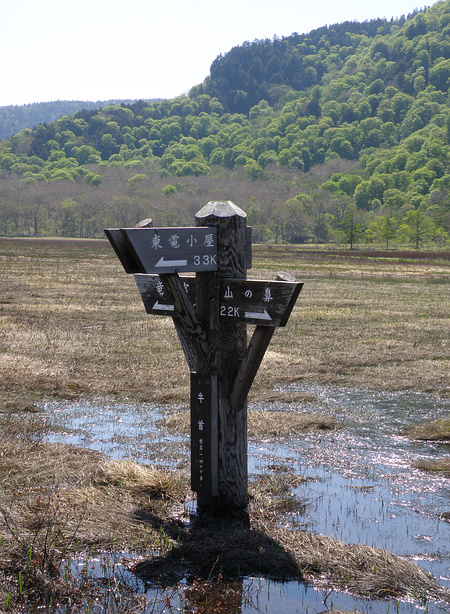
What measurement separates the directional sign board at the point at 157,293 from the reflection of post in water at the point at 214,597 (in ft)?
7.43

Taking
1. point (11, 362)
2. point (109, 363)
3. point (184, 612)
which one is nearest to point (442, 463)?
point (184, 612)

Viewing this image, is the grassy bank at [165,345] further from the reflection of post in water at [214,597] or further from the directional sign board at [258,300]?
the reflection of post in water at [214,597]

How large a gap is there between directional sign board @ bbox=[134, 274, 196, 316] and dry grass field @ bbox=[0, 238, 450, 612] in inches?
59.5

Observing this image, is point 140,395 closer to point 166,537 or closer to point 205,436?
point 205,436

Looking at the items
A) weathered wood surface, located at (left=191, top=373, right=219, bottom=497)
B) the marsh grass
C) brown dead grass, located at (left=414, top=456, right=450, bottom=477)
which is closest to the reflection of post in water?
weathered wood surface, located at (left=191, top=373, right=219, bottom=497)

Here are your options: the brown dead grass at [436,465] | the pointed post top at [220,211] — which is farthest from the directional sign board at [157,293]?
the brown dead grass at [436,465]

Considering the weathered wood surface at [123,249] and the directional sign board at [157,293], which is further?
the directional sign board at [157,293]

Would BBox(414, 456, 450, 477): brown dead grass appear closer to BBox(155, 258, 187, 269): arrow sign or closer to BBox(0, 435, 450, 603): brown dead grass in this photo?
BBox(0, 435, 450, 603): brown dead grass

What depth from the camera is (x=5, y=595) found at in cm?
387

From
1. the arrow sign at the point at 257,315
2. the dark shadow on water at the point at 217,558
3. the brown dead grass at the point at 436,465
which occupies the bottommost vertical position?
the brown dead grass at the point at 436,465

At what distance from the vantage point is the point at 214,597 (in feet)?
13.5

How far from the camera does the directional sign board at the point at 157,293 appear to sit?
18.7ft

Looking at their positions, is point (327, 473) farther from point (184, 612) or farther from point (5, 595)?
point (5, 595)

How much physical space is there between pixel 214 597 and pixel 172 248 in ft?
8.07
